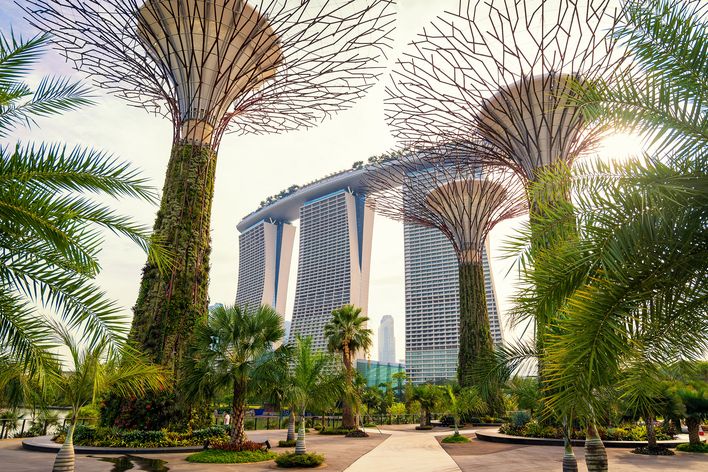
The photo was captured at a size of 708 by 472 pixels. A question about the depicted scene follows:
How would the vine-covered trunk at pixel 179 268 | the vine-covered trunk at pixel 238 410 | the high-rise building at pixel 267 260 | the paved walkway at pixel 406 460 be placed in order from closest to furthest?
the paved walkway at pixel 406 460 < the vine-covered trunk at pixel 238 410 < the vine-covered trunk at pixel 179 268 < the high-rise building at pixel 267 260

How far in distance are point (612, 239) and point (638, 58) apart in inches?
89.8

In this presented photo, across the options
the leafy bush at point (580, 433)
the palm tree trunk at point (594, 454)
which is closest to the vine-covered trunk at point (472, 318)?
the leafy bush at point (580, 433)

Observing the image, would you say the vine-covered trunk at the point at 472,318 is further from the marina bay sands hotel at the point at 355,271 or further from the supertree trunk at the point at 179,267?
the marina bay sands hotel at the point at 355,271

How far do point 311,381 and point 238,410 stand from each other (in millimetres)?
2487

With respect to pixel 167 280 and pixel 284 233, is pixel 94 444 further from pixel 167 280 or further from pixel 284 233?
pixel 284 233

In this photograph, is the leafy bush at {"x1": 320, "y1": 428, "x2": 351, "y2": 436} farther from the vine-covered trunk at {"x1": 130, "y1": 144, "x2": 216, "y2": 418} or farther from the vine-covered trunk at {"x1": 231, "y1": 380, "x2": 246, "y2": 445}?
the vine-covered trunk at {"x1": 130, "y1": 144, "x2": 216, "y2": 418}

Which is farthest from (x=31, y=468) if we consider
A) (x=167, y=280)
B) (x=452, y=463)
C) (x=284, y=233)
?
(x=284, y=233)

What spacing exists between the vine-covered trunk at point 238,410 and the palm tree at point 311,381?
1.61 metres

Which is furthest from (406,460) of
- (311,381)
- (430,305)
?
(430,305)

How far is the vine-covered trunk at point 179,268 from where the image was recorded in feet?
52.5

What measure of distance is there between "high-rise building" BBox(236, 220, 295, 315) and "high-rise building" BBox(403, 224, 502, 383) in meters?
37.7

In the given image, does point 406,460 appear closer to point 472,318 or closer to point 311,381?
point 311,381

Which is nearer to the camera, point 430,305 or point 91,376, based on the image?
point 91,376

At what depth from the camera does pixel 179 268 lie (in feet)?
54.9
